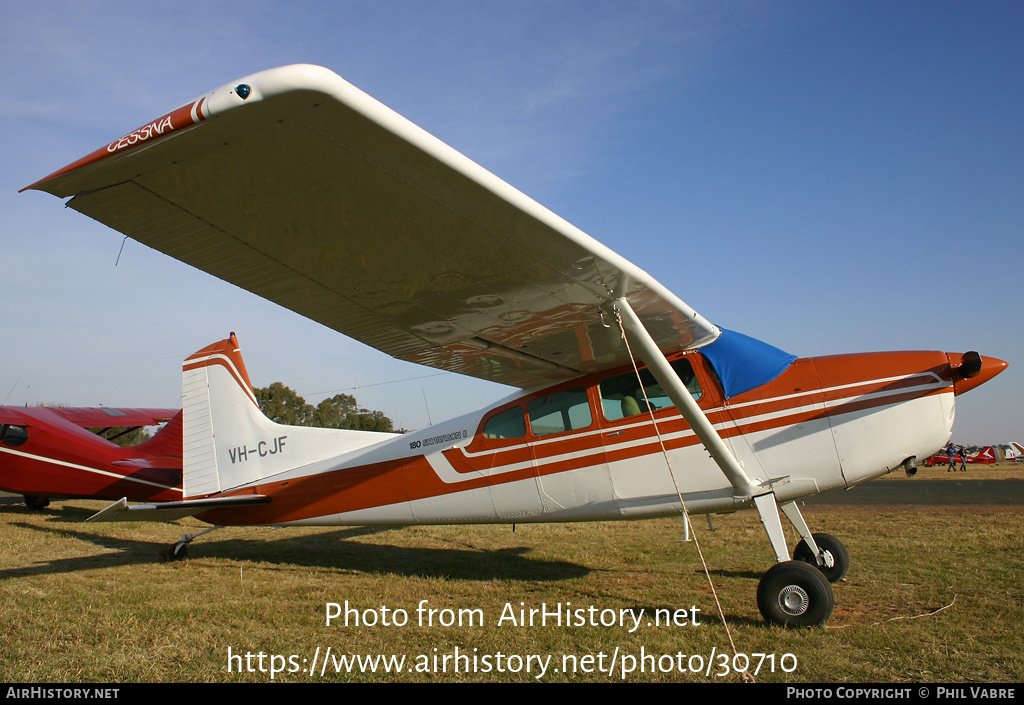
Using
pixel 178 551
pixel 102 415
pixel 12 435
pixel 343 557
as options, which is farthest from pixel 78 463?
pixel 343 557

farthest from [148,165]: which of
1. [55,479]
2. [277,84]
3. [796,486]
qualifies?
A: [55,479]

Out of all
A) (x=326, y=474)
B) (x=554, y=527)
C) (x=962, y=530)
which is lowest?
(x=962, y=530)

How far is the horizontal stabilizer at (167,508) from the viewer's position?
5.13 meters

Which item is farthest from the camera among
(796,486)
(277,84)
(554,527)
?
(554,527)

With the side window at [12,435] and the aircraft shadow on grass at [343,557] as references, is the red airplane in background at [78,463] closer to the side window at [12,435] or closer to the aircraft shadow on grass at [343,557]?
the side window at [12,435]

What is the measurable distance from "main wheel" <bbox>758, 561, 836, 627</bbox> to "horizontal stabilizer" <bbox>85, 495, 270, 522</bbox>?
520cm

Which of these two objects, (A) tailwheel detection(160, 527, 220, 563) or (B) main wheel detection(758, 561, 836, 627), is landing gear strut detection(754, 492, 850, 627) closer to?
(B) main wheel detection(758, 561, 836, 627)

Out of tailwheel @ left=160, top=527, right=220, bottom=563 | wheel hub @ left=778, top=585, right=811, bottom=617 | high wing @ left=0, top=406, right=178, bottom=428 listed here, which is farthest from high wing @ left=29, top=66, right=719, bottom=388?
high wing @ left=0, top=406, right=178, bottom=428

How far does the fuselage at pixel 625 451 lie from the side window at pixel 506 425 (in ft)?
0.04

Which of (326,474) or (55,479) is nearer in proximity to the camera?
(326,474)

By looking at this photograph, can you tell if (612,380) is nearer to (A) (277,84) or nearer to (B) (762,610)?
(B) (762,610)

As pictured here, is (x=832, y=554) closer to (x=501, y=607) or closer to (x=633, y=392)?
(x=633, y=392)

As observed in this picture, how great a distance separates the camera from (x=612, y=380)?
18.5ft

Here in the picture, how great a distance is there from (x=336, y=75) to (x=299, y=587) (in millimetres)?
5100
